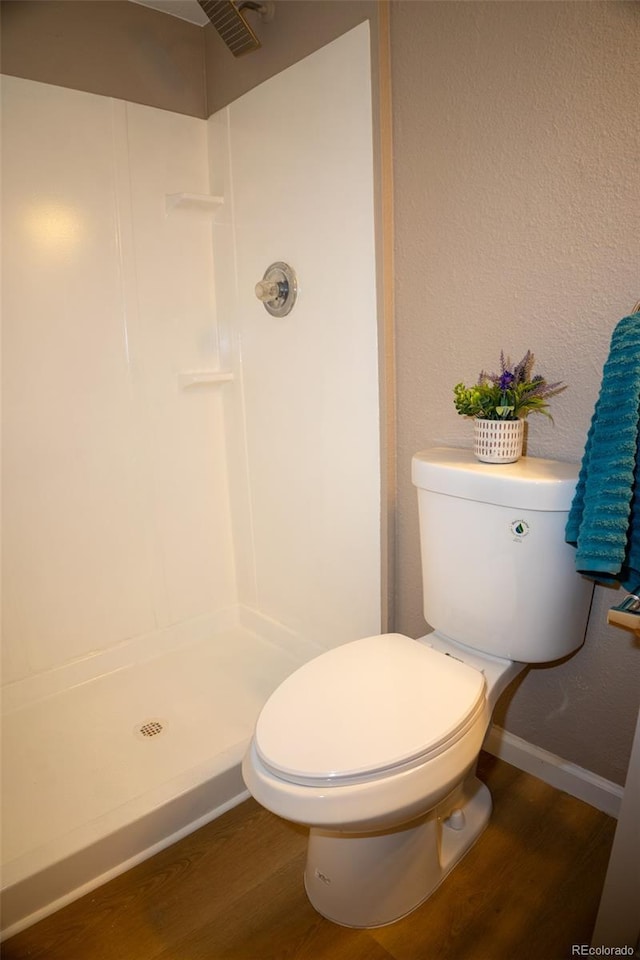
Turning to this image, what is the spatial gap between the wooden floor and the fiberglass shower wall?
25.2 inches

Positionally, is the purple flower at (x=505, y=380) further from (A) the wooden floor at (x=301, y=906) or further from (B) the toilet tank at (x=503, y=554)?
(A) the wooden floor at (x=301, y=906)

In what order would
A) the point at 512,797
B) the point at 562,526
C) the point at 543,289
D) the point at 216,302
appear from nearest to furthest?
1. the point at 562,526
2. the point at 543,289
3. the point at 512,797
4. the point at 216,302

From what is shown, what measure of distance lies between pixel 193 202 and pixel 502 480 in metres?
1.38

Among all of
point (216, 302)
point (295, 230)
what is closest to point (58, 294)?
point (216, 302)

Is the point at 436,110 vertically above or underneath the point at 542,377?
above

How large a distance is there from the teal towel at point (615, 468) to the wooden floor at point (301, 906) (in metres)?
0.69

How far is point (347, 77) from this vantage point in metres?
1.42

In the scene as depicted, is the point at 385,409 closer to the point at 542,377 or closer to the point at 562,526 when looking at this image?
the point at 542,377

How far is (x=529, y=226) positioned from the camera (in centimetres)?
121

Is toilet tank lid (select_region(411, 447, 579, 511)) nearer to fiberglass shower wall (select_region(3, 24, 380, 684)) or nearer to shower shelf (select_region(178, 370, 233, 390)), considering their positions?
fiberglass shower wall (select_region(3, 24, 380, 684))

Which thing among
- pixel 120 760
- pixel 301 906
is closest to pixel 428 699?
pixel 301 906

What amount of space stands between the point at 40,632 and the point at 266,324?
1.18 metres

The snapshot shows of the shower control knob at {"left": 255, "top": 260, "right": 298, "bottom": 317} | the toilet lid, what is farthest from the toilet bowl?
the shower control knob at {"left": 255, "top": 260, "right": 298, "bottom": 317}

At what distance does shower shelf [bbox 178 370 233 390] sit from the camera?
1.95 m
